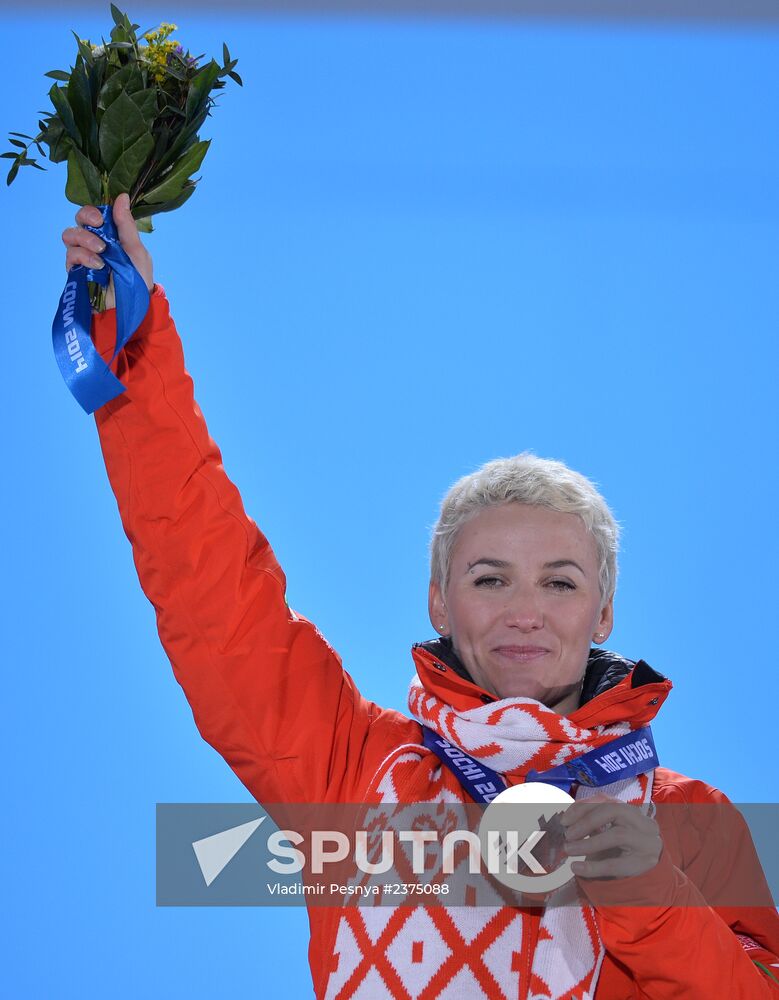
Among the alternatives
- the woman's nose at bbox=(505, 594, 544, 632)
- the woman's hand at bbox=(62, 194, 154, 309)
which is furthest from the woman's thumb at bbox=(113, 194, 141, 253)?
the woman's nose at bbox=(505, 594, 544, 632)

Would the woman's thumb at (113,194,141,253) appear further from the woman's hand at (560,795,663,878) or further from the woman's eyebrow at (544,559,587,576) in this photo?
the woman's hand at (560,795,663,878)

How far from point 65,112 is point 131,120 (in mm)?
92

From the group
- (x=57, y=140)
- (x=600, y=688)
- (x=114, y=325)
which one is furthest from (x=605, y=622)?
(x=57, y=140)

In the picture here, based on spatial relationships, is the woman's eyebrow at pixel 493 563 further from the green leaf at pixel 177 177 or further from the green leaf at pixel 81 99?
the green leaf at pixel 81 99

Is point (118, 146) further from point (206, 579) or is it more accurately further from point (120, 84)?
point (206, 579)

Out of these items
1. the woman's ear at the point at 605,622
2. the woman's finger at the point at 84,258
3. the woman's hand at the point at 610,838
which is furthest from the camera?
the woman's ear at the point at 605,622

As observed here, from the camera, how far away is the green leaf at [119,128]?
153cm

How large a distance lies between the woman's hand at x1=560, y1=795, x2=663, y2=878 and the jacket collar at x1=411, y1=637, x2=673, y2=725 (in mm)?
293

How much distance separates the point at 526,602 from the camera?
1664mm

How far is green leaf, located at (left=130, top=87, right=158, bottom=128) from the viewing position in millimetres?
1535

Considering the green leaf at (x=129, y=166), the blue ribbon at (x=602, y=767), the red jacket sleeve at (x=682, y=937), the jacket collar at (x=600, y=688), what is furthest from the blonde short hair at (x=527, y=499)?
the green leaf at (x=129, y=166)

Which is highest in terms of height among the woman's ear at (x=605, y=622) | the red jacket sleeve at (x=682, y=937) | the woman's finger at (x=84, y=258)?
the woman's finger at (x=84, y=258)

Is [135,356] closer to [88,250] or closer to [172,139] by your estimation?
[88,250]

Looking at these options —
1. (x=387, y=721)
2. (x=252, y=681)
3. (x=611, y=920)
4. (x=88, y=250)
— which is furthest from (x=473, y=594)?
(x=88, y=250)
